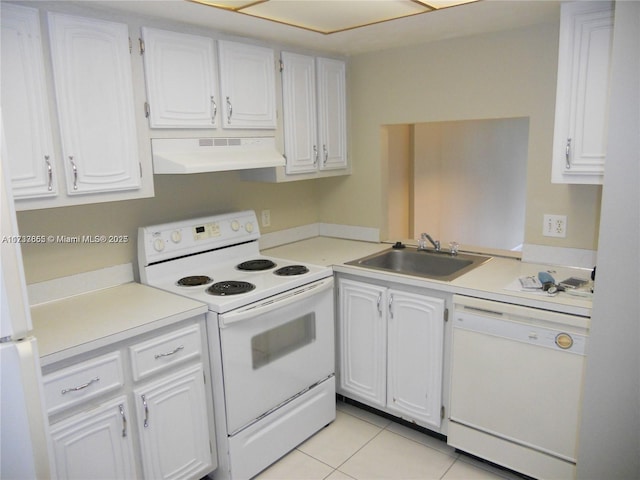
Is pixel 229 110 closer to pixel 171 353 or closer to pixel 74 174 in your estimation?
pixel 74 174

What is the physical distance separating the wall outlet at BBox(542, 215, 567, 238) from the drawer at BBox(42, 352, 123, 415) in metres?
2.18

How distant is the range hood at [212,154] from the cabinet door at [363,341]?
0.83 m

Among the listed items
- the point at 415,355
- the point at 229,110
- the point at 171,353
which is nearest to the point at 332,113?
the point at 229,110

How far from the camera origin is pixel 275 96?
8.91 feet

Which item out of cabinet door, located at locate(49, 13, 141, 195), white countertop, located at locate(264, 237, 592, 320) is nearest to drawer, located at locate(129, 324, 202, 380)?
cabinet door, located at locate(49, 13, 141, 195)

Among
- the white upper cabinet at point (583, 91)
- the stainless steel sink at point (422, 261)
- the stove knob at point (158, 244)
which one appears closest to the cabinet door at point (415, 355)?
the stainless steel sink at point (422, 261)

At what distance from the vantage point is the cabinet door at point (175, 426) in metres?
1.99

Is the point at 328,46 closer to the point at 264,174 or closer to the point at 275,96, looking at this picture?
the point at 275,96

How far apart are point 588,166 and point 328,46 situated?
160 centimetres

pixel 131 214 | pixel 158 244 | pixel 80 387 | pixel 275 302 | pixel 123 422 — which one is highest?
pixel 131 214

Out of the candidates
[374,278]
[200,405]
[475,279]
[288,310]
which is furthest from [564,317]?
[200,405]

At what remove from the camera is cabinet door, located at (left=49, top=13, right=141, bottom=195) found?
74.6 inches

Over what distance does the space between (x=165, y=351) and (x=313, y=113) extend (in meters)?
1.67

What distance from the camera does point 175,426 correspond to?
6.81 feet
